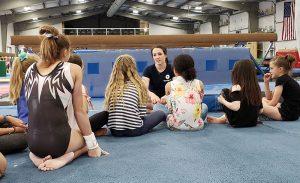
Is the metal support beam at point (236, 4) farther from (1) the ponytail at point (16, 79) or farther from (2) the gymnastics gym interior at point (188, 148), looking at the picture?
(1) the ponytail at point (16, 79)

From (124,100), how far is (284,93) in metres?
1.75

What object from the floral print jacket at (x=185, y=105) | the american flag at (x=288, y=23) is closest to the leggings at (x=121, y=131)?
the floral print jacket at (x=185, y=105)

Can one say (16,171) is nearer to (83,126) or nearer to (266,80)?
(83,126)

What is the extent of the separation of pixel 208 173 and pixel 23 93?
1479 millimetres

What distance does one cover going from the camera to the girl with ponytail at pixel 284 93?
11.6 feet

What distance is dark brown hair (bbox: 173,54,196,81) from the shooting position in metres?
3.18

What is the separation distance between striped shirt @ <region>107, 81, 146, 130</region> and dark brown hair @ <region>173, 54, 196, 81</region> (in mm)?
505

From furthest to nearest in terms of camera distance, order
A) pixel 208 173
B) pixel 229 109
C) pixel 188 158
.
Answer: pixel 229 109 → pixel 188 158 → pixel 208 173

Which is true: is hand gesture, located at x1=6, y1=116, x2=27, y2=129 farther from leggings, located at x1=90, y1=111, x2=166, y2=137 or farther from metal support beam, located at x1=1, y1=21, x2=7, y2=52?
metal support beam, located at x1=1, y1=21, x2=7, y2=52

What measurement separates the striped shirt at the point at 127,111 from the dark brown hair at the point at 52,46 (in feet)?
2.87

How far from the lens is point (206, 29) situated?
79.8 ft

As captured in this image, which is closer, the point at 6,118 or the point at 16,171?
the point at 16,171

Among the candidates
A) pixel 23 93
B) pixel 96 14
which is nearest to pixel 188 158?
pixel 23 93

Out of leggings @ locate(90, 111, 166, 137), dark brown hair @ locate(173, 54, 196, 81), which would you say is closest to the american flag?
dark brown hair @ locate(173, 54, 196, 81)
